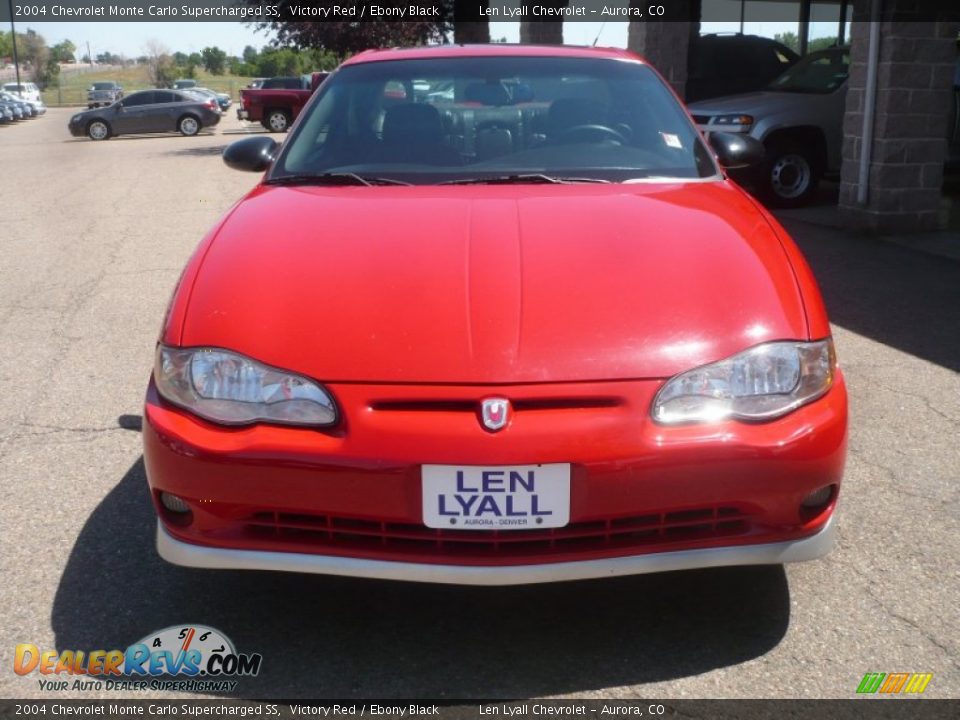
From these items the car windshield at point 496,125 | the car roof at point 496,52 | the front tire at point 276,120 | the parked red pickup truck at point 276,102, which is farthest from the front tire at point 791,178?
the front tire at point 276,120

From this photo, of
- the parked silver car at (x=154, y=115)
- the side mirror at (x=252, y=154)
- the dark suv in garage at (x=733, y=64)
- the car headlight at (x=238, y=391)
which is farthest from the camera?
the parked silver car at (x=154, y=115)

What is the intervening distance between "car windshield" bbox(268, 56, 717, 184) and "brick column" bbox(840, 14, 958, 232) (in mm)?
5728

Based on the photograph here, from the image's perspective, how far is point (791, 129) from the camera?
1090 centimetres

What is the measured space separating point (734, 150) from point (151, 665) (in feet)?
9.96

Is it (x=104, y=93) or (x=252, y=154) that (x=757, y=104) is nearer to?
(x=252, y=154)

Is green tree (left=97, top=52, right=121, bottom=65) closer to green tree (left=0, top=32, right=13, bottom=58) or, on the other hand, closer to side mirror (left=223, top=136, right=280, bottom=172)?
green tree (left=0, top=32, right=13, bottom=58)

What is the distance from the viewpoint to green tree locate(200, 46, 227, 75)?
142 m

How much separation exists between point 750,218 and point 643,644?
4.33 ft

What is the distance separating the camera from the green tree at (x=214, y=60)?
467 ft

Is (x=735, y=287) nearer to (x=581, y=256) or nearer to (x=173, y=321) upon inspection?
(x=581, y=256)

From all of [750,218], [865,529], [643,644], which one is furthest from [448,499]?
[865,529]

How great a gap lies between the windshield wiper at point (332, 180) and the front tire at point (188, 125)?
96.5 ft

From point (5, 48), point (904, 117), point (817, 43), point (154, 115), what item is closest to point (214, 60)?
point (5, 48)

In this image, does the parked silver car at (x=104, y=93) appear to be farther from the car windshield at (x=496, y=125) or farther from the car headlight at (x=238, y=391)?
the car headlight at (x=238, y=391)
